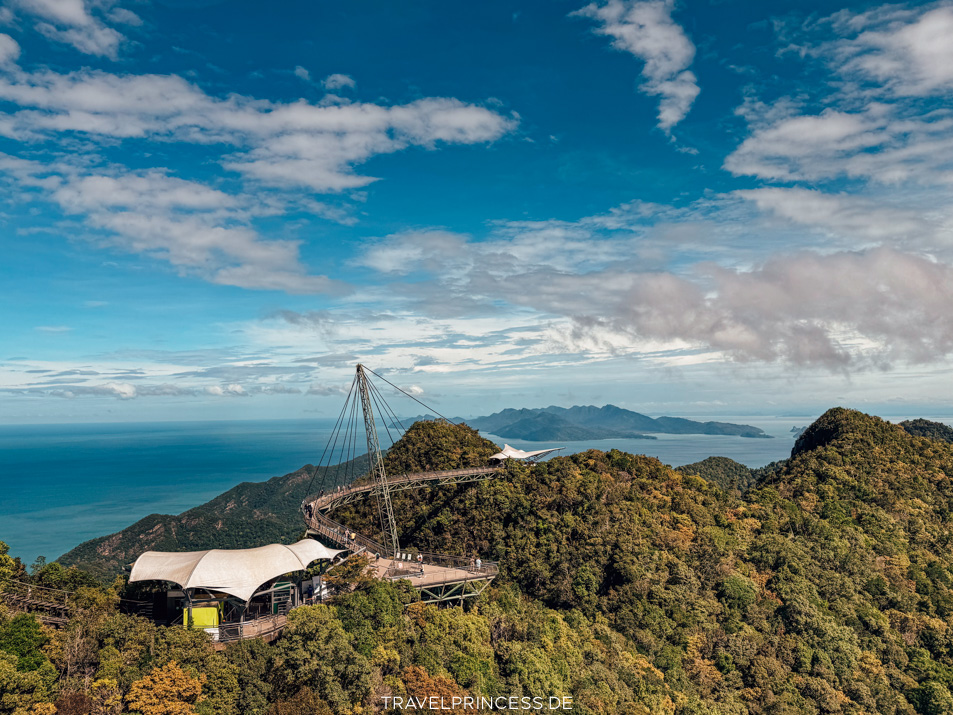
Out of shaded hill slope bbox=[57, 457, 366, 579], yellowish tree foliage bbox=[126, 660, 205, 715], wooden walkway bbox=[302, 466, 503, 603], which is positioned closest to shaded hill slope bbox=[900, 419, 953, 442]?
wooden walkway bbox=[302, 466, 503, 603]

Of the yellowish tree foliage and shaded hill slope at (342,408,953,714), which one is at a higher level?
the yellowish tree foliage

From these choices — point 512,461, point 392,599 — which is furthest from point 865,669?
point 392,599

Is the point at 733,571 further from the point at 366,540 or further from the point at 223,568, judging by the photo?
the point at 223,568

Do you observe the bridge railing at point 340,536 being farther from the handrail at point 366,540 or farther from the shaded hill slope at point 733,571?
the shaded hill slope at point 733,571

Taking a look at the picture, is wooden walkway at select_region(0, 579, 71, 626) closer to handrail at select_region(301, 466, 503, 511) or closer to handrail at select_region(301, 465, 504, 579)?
handrail at select_region(301, 465, 504, 579)

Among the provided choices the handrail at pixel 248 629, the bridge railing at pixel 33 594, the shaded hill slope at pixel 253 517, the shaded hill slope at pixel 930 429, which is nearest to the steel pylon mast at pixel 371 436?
the shaded hill slope at pixel 253 517

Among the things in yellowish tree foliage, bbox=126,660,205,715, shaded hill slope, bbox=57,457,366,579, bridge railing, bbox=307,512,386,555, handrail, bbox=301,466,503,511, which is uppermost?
handrail, bbox=301,466,503,511
